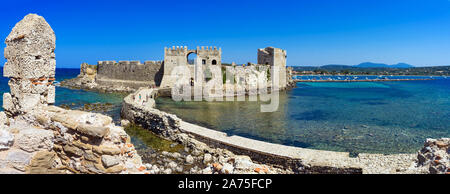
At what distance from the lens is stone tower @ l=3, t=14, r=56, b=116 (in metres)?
4.05

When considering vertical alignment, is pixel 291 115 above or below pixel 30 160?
below

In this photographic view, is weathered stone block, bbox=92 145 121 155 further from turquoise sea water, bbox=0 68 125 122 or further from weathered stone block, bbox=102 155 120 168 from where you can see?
turquoise sea water, bbox=0 68 125 122

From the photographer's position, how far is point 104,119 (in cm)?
400

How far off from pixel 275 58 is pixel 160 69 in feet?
48.7

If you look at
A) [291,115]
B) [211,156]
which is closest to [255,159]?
[211,156]

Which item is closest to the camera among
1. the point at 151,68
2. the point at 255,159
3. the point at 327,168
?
the point at 327,168

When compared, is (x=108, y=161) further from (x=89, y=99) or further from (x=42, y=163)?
(x=89, y=99)

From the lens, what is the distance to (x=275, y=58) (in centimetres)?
3234

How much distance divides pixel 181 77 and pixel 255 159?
1982 centimetres

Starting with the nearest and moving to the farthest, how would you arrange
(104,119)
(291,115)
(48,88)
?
(104,119) → (48,88) → (291,115)

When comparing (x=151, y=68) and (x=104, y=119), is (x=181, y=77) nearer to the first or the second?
(x=151, y=68)

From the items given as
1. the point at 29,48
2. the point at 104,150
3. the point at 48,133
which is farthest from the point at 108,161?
the point at 29,48
